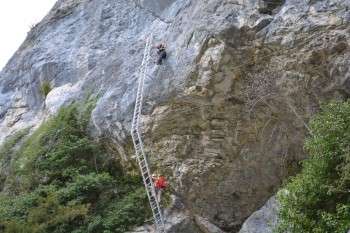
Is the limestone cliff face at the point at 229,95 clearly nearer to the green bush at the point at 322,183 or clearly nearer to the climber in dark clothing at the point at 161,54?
the climber in dark clothing at the point at 161,54

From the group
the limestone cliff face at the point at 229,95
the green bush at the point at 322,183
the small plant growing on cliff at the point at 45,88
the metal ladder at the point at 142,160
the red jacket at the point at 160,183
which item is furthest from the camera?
the small plant growing on cliff at the point at 45,88

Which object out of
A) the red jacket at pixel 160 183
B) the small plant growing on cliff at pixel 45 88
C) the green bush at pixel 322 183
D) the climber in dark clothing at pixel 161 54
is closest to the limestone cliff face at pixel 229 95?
the climber in dark clothing at pixel 161 54

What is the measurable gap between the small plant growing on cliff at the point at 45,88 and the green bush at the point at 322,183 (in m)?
12.0

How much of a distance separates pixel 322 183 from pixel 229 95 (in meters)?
3.91

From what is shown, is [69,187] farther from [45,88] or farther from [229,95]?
[45,88]

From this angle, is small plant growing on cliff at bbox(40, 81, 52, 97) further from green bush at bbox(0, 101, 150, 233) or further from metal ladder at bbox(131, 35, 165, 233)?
metal ladder at bbox(131, 35, 165, 233)

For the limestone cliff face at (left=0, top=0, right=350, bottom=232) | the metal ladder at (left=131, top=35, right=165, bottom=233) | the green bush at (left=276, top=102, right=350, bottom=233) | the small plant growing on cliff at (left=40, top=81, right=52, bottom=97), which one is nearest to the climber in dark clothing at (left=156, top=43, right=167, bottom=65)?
the limestone cliff face at (left=0, top=0, right=350, bottom=232)

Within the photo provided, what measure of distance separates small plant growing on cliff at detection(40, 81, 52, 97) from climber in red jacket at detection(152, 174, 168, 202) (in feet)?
24.8

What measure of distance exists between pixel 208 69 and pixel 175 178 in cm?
298

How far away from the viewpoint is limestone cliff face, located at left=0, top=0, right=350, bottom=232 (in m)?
12.6

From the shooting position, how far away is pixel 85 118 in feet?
55.2

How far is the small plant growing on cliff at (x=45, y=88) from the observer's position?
20564mm

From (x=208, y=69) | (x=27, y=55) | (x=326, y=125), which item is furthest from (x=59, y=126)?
(x=326, y=125)

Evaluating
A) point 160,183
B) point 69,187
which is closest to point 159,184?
point 160,183
